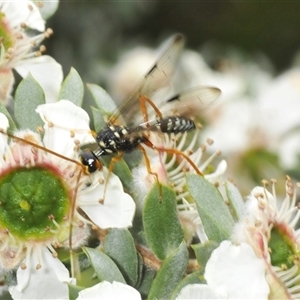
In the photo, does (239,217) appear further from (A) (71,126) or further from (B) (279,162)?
(B) (279,162)

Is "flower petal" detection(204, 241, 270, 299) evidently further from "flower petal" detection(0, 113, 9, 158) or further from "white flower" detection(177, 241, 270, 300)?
"flower petal" detection(0, 113, 9, 158)

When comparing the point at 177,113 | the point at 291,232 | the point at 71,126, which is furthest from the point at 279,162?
the point at 71,126

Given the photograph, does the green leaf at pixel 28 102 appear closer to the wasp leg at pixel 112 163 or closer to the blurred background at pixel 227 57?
the wasp leg at pixel 112 163

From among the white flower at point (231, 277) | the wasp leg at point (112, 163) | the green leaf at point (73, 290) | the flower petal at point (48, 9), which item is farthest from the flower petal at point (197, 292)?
the flower petal at point (48, 9)

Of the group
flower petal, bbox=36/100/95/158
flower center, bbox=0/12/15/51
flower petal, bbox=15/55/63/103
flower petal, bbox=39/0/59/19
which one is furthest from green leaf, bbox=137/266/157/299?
flower petal, bbox=39/0/59/19

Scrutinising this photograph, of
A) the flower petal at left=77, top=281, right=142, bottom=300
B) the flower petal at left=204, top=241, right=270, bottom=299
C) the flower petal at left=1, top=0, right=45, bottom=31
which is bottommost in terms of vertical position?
the flower petal at left=77, top=281, right=142, bottom=300

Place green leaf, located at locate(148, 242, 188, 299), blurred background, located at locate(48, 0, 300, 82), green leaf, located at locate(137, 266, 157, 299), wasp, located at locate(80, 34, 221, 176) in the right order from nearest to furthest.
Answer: green leaf, located at locate(148, 242, 188, 299)
green leaf, located at locate(137, 266, 157, 299)
wasp, located at locate(80, 34, 221, 176)
blurred background, located at locate(48, 0, 300, 82)

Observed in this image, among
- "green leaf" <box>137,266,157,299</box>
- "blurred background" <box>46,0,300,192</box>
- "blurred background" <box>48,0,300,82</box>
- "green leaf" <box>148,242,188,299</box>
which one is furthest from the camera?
"blurred background" <box>48,0,300,82</box>
